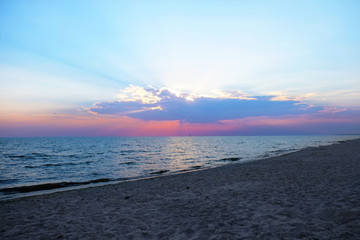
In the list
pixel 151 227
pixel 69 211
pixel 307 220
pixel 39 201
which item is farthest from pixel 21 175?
pixel 307 220

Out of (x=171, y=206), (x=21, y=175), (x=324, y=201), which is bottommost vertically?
(x=21, y=175)

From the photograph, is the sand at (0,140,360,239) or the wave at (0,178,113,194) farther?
the wave at (0,178,113,194)

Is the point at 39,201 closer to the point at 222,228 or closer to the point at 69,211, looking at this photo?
the point at 69,211

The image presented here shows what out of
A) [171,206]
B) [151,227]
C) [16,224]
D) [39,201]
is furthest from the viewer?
[39,201]

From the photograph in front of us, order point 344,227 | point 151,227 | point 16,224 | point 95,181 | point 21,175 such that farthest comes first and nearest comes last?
point 21,175, point 95,181, point 16,224, point 151,227, point 344,227

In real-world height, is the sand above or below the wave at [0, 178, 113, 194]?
above

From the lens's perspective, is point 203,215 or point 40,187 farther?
point 40,187

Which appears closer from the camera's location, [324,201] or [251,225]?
[251,225]

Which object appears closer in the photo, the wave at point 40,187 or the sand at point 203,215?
the sand at point 203,215

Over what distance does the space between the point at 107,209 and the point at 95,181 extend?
1172 cm

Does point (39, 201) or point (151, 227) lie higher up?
point (151, 227)

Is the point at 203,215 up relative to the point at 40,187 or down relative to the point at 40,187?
up

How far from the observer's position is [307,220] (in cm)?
699

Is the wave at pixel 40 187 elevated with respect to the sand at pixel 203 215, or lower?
lower
